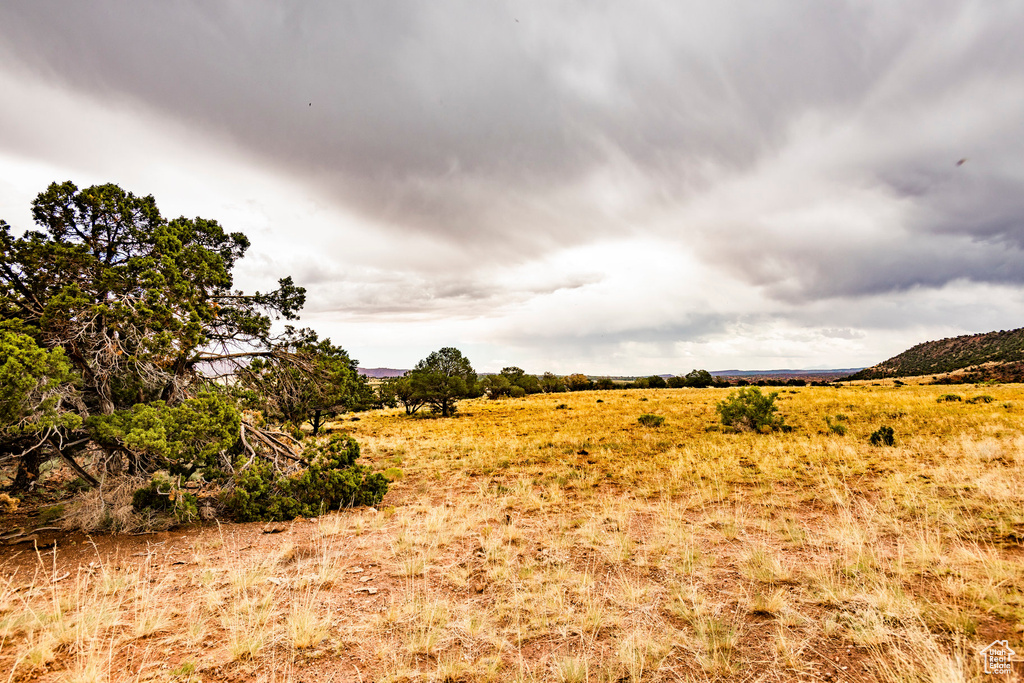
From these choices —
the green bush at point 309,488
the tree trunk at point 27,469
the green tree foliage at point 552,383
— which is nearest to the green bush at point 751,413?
the green bush at point 309,488

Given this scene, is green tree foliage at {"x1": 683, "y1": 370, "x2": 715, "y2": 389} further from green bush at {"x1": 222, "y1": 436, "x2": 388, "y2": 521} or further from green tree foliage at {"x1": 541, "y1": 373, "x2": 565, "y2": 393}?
green bush at {"x1": 222, "y1": 436, "x2": 388, "y2": 521}

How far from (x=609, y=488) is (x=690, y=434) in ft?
29.0

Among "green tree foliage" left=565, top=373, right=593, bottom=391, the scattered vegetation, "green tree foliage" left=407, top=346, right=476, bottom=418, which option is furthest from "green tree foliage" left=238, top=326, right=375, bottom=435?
"green tree foliage" left=565, top=373, right=593, bottom=391

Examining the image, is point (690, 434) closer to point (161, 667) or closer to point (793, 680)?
point (793, 680)

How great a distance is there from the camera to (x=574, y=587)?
552 centimetres

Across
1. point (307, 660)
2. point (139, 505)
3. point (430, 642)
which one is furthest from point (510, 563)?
point (139, 505)

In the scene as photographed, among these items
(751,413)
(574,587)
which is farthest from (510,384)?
(574,587)

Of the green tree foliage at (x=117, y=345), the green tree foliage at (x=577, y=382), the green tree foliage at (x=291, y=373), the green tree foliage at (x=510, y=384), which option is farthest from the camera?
the green tree foliage at (x=577, y=382)

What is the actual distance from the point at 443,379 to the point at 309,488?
22.3 m

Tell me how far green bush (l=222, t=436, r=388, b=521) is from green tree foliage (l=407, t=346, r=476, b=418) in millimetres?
20784

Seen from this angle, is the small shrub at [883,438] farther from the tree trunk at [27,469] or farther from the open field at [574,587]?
the tree trunk at [27,469]

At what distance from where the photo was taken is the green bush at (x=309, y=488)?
28.5 ft

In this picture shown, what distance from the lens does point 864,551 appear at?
5.98m

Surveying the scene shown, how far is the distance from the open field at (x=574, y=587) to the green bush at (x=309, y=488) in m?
0.46
